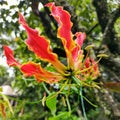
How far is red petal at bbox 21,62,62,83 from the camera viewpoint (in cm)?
A: 84

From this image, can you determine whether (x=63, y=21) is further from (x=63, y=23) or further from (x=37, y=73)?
(x=37, y=73)

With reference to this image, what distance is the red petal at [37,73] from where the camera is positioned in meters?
0.84

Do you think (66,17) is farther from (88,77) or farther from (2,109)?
(2,109)

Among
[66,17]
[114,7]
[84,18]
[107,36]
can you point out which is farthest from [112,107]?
[84,18]

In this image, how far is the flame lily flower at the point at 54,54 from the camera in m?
0.80

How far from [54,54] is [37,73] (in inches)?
2.8

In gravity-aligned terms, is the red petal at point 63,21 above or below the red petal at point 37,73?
above

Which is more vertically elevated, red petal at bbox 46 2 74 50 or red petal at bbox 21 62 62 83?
red petal at bbox 46 2 74 50

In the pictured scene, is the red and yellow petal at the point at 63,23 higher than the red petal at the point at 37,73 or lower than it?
higher

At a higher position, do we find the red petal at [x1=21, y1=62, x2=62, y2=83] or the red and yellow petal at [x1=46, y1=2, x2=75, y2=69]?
the red and yellow petal at [x1=46, y1=2, x2=75, y2=69]

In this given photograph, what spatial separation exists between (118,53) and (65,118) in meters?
1.42

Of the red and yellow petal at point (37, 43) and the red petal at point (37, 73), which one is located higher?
the red and yellow petal at point (37, 43)

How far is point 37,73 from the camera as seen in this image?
864 mm

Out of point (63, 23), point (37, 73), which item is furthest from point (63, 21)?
point (37, 73)
